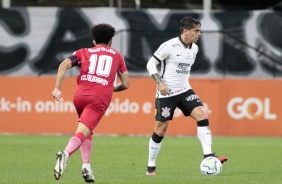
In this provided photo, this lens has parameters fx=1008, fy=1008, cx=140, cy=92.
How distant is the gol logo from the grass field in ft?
1.90

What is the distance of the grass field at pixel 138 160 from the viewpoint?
1274 centimetres

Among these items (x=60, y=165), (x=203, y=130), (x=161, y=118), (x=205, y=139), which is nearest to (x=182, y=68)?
(x=161, y=118)

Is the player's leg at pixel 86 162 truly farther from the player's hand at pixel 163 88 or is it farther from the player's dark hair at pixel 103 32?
the player's hand at pixel 163 88

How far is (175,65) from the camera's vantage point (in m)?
14.0

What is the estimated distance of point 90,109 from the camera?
38.8ft

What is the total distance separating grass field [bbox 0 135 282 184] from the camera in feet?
41.8

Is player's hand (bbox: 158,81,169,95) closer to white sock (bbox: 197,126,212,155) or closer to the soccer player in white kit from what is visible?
the soccer player in white kit

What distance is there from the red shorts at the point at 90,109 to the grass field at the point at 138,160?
82 cm

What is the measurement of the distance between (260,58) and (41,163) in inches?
395

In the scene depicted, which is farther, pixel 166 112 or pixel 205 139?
pixel 166 112

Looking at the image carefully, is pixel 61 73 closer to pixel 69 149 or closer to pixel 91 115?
pixel 91 115

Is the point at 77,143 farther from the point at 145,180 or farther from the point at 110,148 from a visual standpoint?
the point at 110,148

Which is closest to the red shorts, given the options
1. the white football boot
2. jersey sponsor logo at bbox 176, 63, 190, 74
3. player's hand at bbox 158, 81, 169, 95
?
the white football boot

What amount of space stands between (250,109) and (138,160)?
23.2ft
